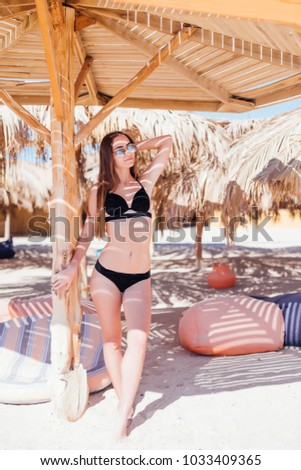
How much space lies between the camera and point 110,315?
2.49 meters

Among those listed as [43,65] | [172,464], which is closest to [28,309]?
[43,65]

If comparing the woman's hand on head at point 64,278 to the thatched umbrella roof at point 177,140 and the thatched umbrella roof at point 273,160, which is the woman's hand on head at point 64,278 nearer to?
the thatched umbrella roof at point 273,160

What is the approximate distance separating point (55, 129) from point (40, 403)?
69.0 inches

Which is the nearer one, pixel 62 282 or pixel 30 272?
pixel 62 282

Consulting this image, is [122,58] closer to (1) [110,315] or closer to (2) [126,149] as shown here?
(2) [126,149]

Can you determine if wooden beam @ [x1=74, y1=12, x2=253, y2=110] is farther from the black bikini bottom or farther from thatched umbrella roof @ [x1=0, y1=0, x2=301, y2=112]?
the black bikini bottom

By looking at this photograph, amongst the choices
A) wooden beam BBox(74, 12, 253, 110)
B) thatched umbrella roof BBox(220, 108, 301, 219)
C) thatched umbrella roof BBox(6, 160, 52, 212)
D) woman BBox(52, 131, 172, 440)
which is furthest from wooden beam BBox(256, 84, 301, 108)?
thatched umbrella roof BBox(6, 160, 52, 212)

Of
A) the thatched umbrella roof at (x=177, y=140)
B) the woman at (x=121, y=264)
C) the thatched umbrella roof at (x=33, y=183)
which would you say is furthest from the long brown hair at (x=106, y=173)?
the thatched umbrella roof at (x=33, y=183)

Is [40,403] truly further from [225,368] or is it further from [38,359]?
[225,368]

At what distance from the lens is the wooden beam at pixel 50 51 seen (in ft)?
7.41

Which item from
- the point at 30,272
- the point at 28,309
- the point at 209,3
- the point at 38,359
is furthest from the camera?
the point at 30,272

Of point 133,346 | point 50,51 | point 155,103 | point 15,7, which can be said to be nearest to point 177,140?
point 155,103

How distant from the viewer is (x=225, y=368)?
3.55 m

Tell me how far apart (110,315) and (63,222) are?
2.10ft
